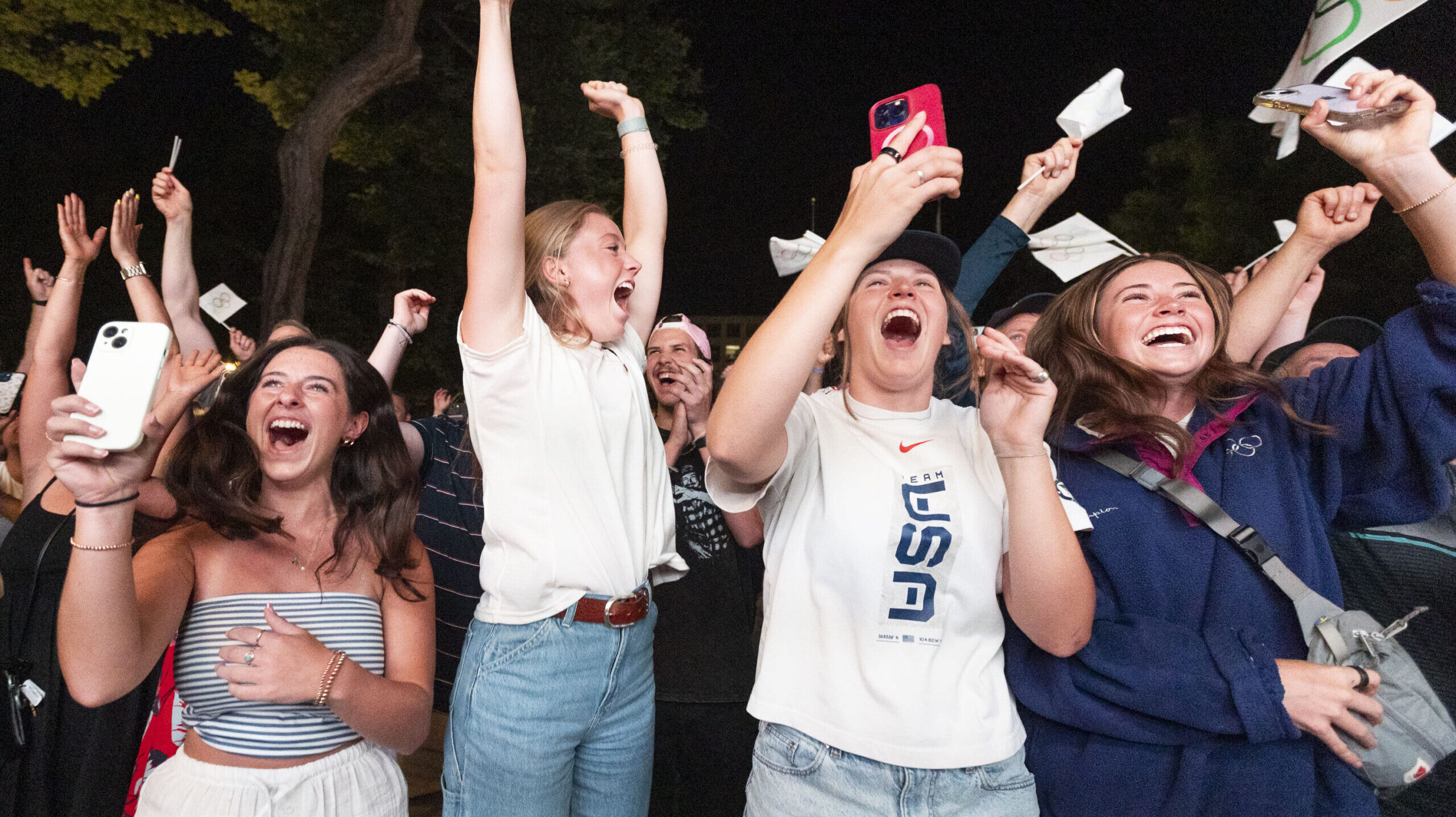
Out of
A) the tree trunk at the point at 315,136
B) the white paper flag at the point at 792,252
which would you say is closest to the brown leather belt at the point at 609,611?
the white paper flag at the point at 792,252

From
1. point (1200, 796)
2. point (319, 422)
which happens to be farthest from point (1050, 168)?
point (319, 422)

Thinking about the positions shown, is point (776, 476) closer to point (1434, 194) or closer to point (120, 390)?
point (120, 390)

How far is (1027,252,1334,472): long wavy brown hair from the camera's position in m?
A: 1.81

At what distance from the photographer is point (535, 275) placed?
7.06ft

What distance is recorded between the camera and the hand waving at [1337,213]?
7.36 feet

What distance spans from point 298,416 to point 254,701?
65 centimetres

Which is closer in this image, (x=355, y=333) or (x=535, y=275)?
Answer: (x=535, y=275)

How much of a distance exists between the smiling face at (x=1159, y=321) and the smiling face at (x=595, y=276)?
1.11 meters

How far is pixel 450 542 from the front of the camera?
107 inches

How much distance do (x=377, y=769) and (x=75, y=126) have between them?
51.7 feet

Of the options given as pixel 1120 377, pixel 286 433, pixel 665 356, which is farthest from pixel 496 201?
pixel 665 356

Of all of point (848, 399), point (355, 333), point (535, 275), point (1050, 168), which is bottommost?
point (355, 333)

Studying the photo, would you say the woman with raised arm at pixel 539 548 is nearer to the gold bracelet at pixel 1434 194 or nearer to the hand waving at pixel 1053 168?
the hand waving at pixel 1053 168

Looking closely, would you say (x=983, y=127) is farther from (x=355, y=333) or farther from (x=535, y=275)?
(x=535, y=275)
